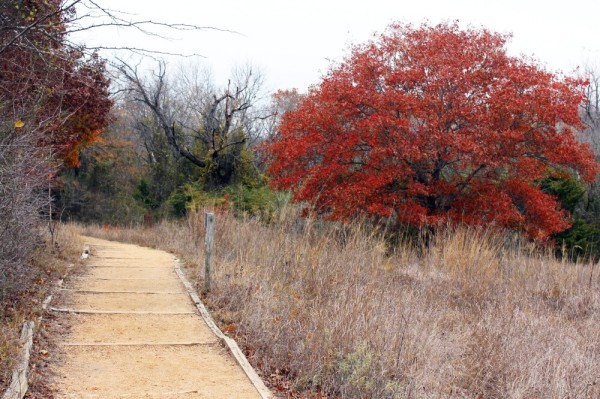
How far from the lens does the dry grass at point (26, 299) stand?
15.9 feet

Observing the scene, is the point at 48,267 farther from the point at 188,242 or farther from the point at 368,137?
the point at 368,137

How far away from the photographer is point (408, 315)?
234 inches

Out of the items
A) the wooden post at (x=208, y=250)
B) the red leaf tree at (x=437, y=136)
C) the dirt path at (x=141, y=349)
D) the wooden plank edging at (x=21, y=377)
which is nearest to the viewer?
the wooden plank edging at (x=21, y=377)

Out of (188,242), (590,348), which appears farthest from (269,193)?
(590,348)

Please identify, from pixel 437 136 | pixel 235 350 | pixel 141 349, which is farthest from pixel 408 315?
pixel 437 136

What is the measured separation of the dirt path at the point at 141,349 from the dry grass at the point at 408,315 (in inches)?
16.8

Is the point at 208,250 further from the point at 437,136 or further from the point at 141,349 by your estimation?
the point at 437,136

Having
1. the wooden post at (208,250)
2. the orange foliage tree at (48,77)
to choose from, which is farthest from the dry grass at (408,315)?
the orange foliage tree at (48,77)

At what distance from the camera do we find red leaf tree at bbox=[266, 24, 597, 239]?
14.5 meters

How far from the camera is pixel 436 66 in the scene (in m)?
15.3

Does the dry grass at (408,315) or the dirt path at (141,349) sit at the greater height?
the dry grass at (408,315)

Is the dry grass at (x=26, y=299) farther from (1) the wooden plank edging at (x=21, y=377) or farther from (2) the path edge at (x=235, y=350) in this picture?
(2) the path edge at (x=235, y=350)

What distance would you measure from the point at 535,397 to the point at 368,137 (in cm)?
1038

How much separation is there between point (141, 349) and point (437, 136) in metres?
10.1
